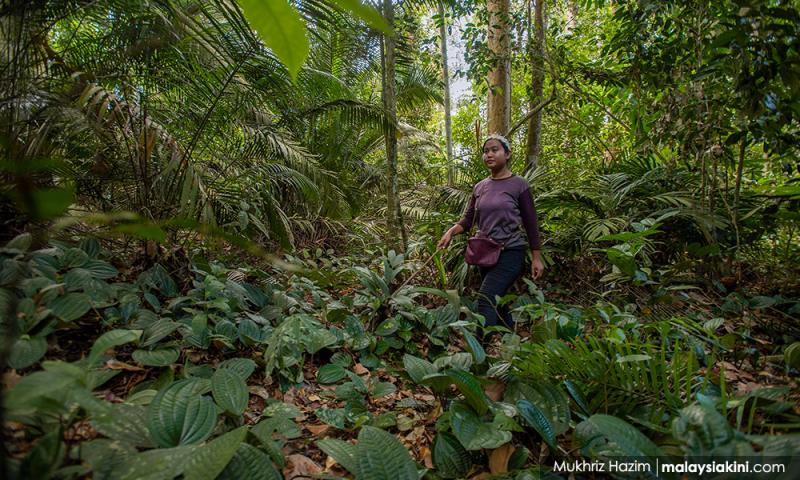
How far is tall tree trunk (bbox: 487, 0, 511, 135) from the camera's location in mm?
4895

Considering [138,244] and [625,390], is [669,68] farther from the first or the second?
[138,244]

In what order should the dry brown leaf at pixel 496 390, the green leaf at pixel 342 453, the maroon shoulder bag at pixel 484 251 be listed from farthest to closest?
the maroon shoulder bag at pixel 484 251
the dry brown leaf at pixel 496 390
the green leaf at pixel 342 453

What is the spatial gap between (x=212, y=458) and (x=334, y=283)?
1.63ft

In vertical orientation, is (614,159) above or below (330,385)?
above

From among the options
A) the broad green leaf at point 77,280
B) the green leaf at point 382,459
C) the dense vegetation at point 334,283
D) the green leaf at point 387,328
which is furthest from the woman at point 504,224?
the broad green leaf at point 77,280

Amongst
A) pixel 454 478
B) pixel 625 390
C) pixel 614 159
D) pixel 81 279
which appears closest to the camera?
pixel 454 478

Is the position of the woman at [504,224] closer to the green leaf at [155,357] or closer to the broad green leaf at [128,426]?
the green leaf at [155,357]

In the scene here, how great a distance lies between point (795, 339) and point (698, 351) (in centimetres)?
100

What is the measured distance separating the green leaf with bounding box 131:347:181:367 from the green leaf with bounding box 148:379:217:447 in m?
0.41

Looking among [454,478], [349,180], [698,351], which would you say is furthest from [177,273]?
[349,180]

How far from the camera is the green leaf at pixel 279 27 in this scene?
410mm

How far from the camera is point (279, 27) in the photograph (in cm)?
41

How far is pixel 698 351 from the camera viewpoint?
1.96 meters

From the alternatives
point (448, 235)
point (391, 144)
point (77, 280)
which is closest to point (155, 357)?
point (77, 280)
